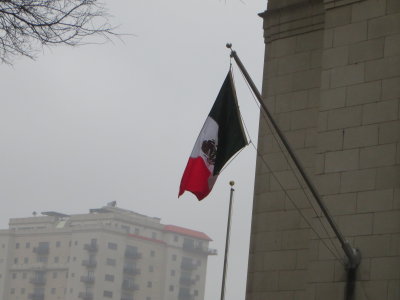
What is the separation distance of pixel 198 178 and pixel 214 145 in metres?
0.52

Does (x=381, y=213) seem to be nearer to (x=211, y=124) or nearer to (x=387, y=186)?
(x=387, y=186)

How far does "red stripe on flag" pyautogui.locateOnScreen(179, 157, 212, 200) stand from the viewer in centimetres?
1517

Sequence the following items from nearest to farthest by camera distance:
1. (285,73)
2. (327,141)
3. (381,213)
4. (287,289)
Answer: (381,213), (327,141), (287,289), (285,73)

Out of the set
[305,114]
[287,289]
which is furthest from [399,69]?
[287,289]

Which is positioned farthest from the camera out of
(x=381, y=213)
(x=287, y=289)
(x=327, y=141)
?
(x=287, y=289)

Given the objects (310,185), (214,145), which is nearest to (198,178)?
(214,145)

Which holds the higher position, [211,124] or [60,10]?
[60,10]

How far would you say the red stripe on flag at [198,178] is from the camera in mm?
15172

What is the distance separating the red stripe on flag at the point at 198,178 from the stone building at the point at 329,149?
70.7 inches

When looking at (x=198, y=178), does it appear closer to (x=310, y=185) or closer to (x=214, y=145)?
(x=214, y=145)

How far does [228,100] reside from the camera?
15414 millimetres

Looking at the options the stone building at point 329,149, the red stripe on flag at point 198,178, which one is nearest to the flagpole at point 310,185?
the stone building at point 329,149

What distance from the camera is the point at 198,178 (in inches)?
599

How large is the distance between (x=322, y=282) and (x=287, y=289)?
5.81 ft
